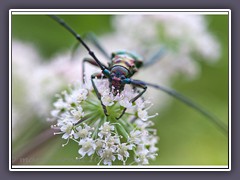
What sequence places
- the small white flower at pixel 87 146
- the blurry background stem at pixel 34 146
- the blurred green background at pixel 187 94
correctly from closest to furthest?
1. the small white flower at pixel 87 146
2. the blurry background stem at pixel 34 146
3. the blurred green background at pixel 187 94

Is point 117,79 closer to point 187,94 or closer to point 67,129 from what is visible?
point 67,129

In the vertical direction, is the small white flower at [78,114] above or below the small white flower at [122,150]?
above

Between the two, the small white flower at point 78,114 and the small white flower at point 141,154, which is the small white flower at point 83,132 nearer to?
the small white flower at point 78,114

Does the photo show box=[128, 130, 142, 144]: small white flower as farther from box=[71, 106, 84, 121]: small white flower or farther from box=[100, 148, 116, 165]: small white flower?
box=[71, 106, 84, 121]: small white flower

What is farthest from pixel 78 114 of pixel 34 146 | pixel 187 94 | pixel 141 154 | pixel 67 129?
pixel 187 94

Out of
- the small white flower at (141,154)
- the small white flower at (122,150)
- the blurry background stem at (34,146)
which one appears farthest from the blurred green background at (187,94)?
the small white flower at (122,150)

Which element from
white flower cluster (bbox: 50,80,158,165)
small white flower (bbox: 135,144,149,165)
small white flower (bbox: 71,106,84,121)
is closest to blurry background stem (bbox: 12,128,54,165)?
white flower cluster (bbox: 50,80,158,165)
